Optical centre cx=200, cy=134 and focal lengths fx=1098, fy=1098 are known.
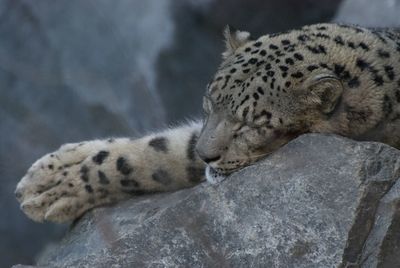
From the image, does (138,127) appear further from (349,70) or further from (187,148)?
(349,70)

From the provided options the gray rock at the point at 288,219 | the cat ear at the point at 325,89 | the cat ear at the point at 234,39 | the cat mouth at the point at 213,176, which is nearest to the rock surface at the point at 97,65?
the cat ear at the point at 234,39

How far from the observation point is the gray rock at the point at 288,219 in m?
2.84

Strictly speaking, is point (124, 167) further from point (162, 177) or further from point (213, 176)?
point (213, 176)

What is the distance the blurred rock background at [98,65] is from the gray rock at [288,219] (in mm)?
2679

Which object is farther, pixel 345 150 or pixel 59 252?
pixel 59 252

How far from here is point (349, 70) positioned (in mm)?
3385

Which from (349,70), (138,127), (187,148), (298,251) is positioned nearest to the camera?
(298,251)

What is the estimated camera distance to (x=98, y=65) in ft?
19.4

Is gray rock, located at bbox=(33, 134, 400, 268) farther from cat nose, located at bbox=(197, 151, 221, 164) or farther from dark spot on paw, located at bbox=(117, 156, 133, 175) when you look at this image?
dark spot on paw, located at bbox=(117, 156, 133, 175)

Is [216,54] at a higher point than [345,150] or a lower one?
higher

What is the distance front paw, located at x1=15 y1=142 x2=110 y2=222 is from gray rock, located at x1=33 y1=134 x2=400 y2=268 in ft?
1.94

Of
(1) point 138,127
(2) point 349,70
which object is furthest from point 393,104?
(1) point 138,127

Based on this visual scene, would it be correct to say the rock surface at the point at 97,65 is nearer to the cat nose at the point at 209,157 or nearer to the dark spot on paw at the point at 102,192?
the dark spot on paw at the point at 102,192

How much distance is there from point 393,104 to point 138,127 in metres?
2.36
